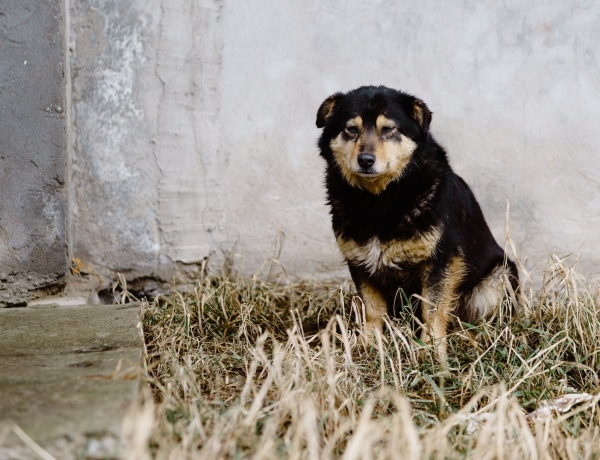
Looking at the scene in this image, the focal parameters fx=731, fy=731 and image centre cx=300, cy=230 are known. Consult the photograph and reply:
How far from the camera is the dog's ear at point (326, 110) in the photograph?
3945 mm

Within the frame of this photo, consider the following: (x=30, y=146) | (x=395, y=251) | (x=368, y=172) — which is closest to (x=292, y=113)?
(x=368, y=172)

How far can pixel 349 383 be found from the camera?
120 inches

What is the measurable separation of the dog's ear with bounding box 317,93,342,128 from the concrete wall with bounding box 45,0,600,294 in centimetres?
85

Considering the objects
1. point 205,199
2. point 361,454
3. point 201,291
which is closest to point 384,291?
point 201,291

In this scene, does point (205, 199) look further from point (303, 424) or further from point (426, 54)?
point (303, 424)

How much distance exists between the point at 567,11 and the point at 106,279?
344 cm

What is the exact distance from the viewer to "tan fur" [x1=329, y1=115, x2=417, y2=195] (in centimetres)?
369

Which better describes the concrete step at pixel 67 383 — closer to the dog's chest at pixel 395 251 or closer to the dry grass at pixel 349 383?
the dry grass at pixel 349 383

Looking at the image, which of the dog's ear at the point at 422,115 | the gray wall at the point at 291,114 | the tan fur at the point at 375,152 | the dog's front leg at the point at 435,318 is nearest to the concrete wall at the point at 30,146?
the gray wall at the point at 291,114

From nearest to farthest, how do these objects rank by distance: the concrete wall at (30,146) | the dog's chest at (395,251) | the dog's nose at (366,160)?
the dog's nose at (366,160) < the dog's chest at (395,251) < the concrete wall at (30,146)

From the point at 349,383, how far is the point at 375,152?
1.20m

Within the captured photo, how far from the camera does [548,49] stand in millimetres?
4723

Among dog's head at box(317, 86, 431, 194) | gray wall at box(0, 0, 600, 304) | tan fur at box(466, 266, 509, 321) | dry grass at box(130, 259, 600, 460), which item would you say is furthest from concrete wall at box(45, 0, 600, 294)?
dog's head at box(317, 86, 431, 194)

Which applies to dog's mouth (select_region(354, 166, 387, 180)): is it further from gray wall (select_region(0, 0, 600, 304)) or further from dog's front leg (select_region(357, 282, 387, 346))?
gray wall (select_region(0, 0, 600, 304))
